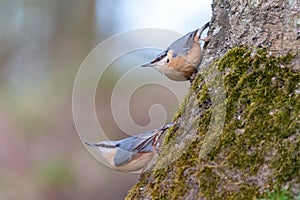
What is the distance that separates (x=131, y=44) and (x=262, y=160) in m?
5.37

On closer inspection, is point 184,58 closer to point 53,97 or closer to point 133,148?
point 133,148

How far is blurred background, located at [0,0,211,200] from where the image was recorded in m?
6.05

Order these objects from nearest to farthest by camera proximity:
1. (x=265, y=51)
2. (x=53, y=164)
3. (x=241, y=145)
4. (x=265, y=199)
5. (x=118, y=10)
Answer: (x=265, y=199) → (x=241, y=145) → (x=265, y=51) → (x=53, y=164) → (x=118, y=10)

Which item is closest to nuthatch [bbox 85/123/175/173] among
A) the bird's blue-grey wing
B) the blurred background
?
the bird's blue-grey wing

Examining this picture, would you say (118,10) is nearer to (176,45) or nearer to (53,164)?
(53,164)

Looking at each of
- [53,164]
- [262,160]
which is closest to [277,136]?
[262,160]

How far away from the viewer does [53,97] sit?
7.14m

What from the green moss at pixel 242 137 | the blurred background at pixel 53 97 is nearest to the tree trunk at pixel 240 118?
the green moss at pixel 242 137

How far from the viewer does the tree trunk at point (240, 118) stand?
1098 mm

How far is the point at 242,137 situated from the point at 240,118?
2.5 inches

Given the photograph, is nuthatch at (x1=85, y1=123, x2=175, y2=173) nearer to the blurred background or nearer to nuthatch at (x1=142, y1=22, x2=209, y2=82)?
nuthatch at (x1=142, y1=22, x2=209, y2=82)

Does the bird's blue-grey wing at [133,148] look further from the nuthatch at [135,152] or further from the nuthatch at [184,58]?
the nuthatch at [184,58]

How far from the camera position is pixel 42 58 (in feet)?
24.1

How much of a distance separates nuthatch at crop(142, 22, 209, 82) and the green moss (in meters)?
0.14
